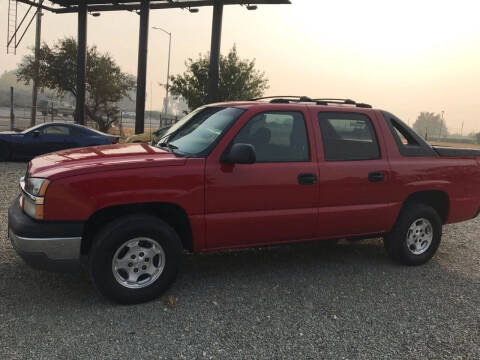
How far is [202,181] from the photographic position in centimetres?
388

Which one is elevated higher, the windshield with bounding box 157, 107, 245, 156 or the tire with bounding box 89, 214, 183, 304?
the windshield with bounding box 157, 107, 245, 156

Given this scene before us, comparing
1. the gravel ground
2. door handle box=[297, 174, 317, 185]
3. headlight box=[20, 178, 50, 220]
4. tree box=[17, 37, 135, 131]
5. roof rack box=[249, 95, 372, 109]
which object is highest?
tree box=[17, 37, 135, 131]

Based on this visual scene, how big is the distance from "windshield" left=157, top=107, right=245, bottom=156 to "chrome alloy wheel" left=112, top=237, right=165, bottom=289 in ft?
2.99

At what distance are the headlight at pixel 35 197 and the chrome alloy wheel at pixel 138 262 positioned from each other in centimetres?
70

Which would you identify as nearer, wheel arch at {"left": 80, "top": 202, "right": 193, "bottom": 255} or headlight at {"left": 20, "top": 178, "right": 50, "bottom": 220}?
headlight at {"left": 20, "top": 178, "right": 50, "bottom": 220}

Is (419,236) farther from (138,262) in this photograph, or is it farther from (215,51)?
(215,51)

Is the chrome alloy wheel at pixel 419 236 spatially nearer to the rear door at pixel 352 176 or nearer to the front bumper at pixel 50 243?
the rear door at pixel 352 176

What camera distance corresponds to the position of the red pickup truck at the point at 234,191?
140 inches

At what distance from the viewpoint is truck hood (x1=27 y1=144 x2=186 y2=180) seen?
3564mm

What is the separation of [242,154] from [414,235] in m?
2.59

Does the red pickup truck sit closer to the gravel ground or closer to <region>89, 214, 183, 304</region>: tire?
<region>89, 214, 183, 304</region>: tire

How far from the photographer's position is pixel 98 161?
12.3 feet

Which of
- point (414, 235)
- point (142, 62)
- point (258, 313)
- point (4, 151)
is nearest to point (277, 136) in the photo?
point (258, 313)

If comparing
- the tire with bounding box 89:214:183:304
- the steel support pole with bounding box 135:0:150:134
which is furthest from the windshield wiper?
the steel support pole with bounding box 135:0:150:134
